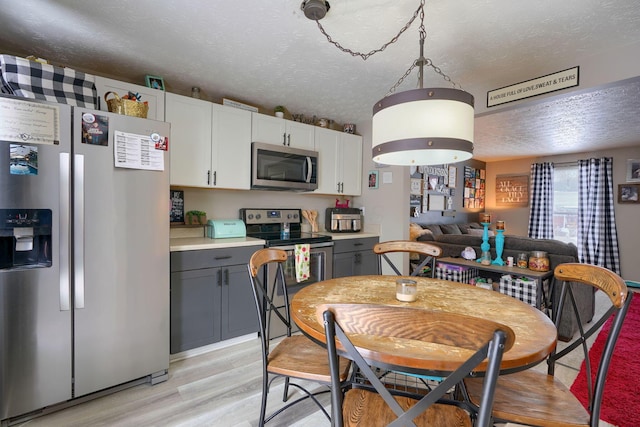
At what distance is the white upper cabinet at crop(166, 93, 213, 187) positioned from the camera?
2467 millimetres

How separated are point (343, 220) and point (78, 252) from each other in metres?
2.47

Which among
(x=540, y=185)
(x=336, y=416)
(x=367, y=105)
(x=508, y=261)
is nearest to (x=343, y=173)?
(x=367, y=105)

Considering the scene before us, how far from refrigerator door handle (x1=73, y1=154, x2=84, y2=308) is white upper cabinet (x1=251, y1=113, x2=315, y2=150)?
148 centimetres

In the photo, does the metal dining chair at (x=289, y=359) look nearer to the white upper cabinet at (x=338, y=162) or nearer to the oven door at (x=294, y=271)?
the oven door at (x=294, y=271)

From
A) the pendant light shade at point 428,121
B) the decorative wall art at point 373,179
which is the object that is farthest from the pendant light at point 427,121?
the decorative wall art at point 373,179

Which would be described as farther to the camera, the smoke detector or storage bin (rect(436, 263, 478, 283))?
storage bin (rect(436, 263, 478, 283))

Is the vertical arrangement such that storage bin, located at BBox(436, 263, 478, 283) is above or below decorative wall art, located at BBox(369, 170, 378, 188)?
below

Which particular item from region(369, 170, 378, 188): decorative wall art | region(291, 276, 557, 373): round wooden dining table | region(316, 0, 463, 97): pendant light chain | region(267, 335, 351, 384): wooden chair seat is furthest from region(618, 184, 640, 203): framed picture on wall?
region(267, 335, 351, 384): wooden chair seat

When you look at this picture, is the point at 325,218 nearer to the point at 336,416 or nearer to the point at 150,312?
the point at 150,312

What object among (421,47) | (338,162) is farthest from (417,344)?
(338,162)

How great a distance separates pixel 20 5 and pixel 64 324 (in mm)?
1758

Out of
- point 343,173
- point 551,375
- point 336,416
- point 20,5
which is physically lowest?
point 551,375

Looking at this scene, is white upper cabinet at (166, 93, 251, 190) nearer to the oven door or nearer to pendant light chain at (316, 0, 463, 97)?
the oven door

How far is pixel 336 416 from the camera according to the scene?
34.5 inches
